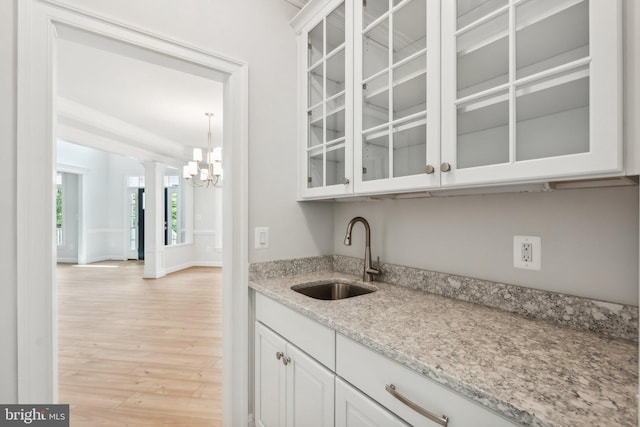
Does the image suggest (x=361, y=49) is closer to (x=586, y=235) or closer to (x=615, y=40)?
(x=615, y=40)

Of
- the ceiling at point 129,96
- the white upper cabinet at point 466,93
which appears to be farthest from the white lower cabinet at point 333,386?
the ceiling at point 129,96

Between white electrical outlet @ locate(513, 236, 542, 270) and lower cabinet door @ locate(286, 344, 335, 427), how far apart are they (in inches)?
32.4

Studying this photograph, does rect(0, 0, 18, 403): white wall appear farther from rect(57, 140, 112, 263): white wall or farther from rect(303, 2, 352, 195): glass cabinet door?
rect(57, 140, 112, 263): white wall

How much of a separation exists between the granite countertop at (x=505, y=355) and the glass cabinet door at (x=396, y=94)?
0.51 m

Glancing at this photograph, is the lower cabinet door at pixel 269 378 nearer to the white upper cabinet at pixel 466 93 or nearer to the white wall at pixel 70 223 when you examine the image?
the white upper cabinet at pixel 466 93

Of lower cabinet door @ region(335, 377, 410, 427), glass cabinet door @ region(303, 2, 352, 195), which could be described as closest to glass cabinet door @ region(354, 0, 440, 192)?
glass cabinet door @ region(303, 2, 352, 195)

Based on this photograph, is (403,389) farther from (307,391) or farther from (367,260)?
(367,260)

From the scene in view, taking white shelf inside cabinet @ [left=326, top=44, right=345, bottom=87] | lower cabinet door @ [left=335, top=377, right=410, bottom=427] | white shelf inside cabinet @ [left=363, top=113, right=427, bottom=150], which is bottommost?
lower cabinet door @ [left=335, top=377, right=410, bottom=427]

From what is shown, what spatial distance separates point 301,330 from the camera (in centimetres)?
126

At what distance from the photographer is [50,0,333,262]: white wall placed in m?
1.58

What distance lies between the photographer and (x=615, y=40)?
712 millimetres

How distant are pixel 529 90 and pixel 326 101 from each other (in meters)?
0.99

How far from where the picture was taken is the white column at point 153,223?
570 centimetres

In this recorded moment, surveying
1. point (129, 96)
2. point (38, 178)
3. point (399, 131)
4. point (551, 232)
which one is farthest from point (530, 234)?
point (129, 96)
